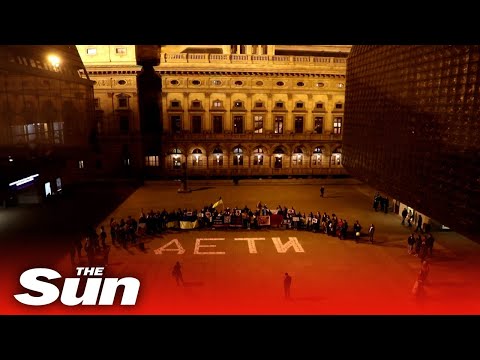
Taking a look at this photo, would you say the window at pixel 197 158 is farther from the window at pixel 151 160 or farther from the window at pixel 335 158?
the window at pixel 335 158

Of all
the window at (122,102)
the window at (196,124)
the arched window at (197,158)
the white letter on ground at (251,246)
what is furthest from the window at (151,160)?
the white letter on ground at (251,246)

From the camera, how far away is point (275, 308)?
50.5 ft

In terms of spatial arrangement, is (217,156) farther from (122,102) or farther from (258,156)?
(122,102)

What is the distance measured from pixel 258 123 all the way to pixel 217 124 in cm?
483

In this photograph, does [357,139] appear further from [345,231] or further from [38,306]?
[38,306]

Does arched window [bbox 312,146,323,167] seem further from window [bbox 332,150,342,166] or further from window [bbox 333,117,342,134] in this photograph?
window [bbox 333,117,342,134]

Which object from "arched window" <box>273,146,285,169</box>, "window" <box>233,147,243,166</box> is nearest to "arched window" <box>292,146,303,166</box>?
"arched window" <box>273,146,285,169</box>

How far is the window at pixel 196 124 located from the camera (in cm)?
4603

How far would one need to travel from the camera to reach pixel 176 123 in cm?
4619

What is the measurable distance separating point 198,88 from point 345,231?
91.1ft

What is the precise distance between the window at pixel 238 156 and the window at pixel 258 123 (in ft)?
9.55

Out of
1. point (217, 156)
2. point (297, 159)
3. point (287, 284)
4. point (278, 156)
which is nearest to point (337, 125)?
point (297, 159)

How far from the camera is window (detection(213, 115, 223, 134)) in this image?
152ft

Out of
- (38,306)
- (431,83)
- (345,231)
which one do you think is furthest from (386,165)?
(38,306)
